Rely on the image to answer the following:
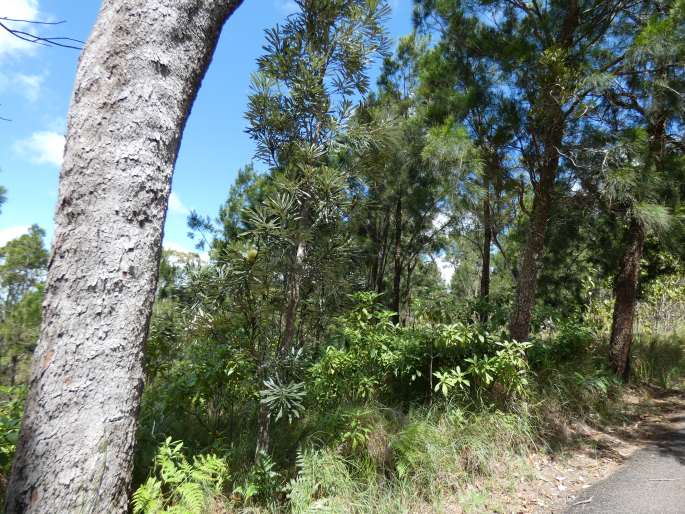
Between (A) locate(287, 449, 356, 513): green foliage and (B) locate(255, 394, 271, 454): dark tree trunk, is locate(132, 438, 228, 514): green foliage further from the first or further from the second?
(A) locate(287, 449, 356, 513): green foliage

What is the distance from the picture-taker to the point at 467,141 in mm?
4176

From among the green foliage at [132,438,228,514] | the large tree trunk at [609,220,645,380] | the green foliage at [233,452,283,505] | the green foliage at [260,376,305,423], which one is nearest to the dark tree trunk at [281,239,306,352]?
the green foliage at [260,376,305,423]

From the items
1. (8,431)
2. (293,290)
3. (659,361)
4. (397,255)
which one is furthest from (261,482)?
(397,255)

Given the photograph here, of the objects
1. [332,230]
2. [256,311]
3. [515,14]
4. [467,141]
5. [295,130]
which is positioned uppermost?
[515,14]

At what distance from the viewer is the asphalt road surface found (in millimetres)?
3016

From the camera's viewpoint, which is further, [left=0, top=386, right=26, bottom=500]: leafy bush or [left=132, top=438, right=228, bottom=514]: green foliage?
[left=0, top=386, right=26, bottom=500]: leafy bush

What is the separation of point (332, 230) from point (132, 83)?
6.27ft

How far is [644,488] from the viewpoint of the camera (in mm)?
3297

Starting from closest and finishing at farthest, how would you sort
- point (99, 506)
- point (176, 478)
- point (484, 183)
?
point (99, 506) < point (176, 478) < point (484, 183)

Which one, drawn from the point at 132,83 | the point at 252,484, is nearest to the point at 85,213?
the point at 132,83

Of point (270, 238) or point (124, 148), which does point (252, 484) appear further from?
point (124, 148)

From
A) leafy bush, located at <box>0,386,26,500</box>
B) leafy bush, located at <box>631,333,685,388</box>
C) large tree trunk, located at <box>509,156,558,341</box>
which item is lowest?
leafy bush, located at <box>0,386,26,500</box>

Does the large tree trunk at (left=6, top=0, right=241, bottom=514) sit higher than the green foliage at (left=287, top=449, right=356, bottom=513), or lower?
higher

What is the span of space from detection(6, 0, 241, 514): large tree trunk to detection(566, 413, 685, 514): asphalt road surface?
336 centimetres
